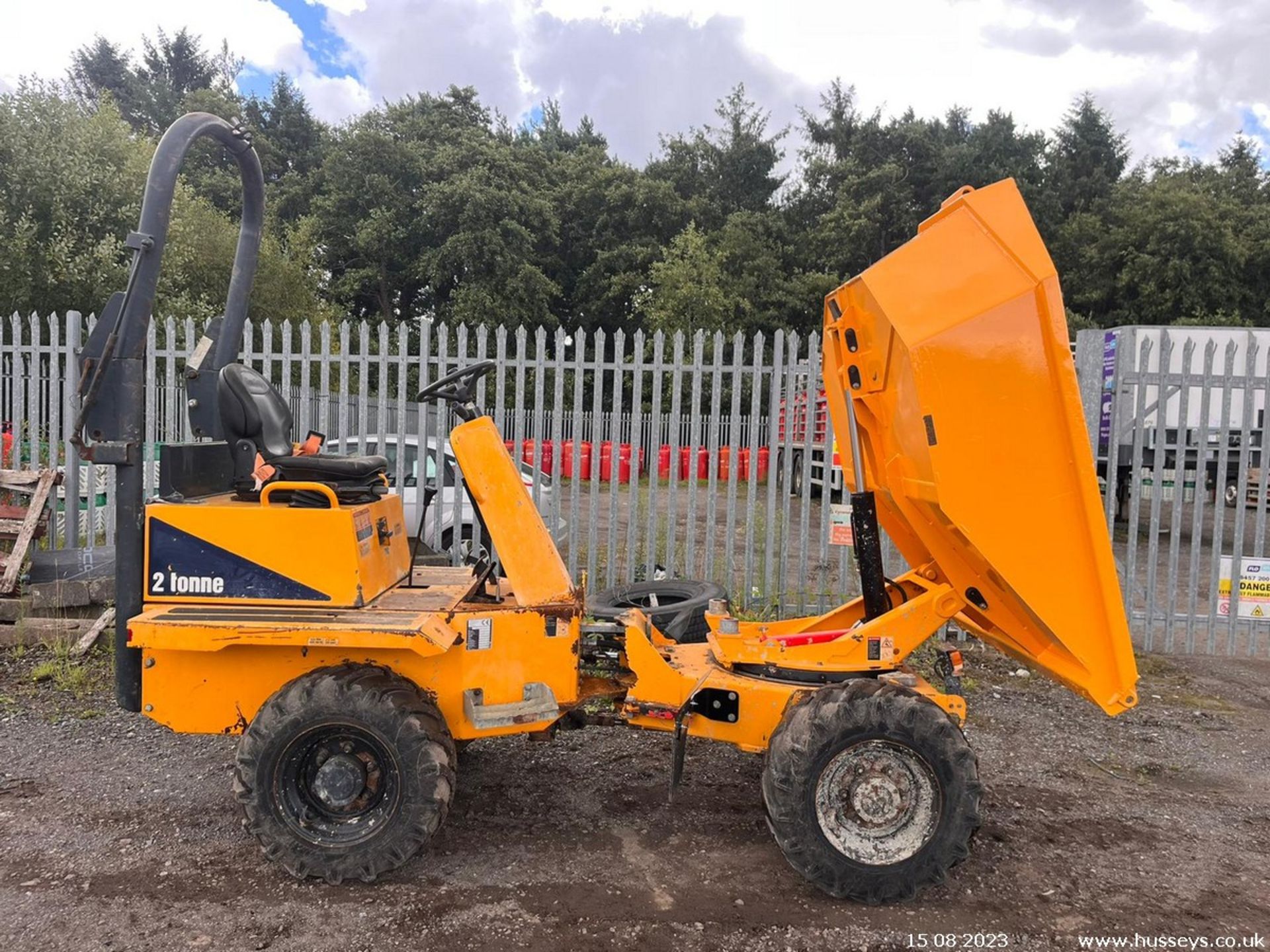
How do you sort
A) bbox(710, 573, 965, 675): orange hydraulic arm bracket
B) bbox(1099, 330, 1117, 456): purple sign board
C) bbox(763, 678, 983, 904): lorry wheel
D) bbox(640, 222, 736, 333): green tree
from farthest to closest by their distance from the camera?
1. bbox(640, 222, 736, 333): green tree
2. bbox(1099, 330, 1117, 456): purple sign board
3. bbox(710, 573, 965, 675): orange hydraulic arm bracket
4. bbox(763, 678, 983, 904): lorry wheel

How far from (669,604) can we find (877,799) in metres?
2.25

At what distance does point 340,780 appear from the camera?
3.61 m

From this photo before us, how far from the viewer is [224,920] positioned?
3330mm

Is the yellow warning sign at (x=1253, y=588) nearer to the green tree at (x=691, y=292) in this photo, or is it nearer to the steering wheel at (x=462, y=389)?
the steering wheel at (x=462, y=389)

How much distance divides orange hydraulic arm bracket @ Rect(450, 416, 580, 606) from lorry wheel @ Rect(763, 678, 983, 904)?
1202 mm

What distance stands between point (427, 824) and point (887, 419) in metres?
2.53

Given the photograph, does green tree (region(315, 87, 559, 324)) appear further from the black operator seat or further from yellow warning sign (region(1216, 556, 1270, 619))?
the black operator seat

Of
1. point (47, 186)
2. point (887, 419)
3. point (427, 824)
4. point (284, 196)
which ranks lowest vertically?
point (427, 824)

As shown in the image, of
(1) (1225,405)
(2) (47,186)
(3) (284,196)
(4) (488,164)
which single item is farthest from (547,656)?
(3) (284,196)

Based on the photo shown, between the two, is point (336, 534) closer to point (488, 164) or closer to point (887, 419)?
point (887, 419)

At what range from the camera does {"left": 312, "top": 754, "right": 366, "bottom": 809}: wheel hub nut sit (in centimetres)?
361

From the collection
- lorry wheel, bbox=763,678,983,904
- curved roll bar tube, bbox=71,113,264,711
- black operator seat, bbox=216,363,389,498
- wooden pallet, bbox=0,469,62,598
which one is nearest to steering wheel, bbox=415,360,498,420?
black operator seat, bbox=216,363,389,498

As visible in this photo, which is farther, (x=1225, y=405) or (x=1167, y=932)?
(x=1225, y=405)

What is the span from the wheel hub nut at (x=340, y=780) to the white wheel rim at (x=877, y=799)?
186cm
